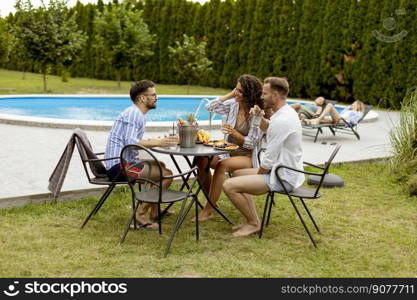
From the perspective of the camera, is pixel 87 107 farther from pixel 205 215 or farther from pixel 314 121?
pixel 205 215

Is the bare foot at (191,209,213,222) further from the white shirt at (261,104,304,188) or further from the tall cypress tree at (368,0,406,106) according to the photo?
the tall cypress tree at (368,0,406,106)

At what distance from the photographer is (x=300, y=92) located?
18.2m

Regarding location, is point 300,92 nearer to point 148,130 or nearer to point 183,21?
point 183,21

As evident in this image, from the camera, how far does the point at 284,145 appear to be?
4258mm

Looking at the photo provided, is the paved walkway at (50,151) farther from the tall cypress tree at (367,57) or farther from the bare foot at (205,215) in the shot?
the tall cypress tree at (367,57)

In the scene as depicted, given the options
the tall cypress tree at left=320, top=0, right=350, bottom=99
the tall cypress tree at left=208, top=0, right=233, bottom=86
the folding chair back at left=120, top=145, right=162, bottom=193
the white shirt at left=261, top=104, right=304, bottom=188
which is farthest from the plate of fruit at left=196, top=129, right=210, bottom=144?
Result: the tall cypress tree at left=208, top=0, right=233, bottom=86

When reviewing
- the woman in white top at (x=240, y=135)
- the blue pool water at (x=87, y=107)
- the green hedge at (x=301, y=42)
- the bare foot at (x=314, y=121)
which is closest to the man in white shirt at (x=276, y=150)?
the woman in white top at (x=240, y=135)

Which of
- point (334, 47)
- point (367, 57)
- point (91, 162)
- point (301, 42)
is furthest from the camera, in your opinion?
point (301, 42)

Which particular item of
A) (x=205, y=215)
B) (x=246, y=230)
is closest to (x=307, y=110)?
(x=205, y=215)

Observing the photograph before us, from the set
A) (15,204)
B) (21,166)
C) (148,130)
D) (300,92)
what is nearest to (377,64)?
(300,92)

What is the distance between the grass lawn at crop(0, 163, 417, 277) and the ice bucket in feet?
2.45

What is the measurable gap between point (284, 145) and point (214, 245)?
0.96 meters

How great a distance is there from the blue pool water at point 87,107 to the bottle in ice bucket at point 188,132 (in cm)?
945

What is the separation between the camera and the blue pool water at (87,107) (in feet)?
47.1
